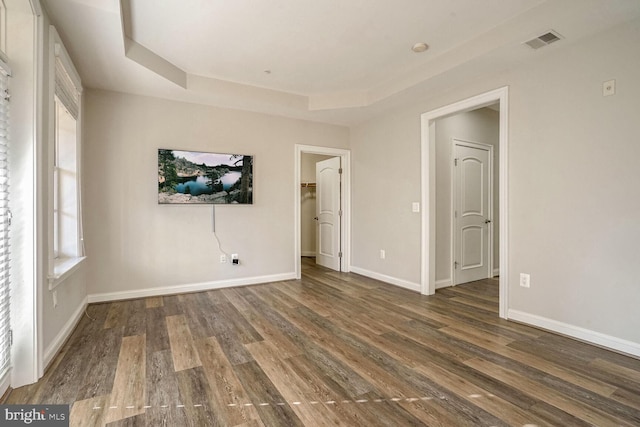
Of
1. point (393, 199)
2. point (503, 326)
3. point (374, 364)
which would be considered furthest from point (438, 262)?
point (374, 364)

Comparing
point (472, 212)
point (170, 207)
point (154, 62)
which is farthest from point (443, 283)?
point (154, 62)

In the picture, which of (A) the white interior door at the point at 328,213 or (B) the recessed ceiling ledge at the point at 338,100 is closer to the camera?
(B) the recessed ceiling ledge at the point at 338,100

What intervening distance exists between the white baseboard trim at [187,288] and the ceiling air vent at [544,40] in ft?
12.6

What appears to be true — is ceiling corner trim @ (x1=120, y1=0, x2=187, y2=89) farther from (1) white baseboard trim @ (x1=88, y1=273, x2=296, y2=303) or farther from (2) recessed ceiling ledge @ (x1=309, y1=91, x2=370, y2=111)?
(1) white baseboard trim @ (x1=88, y1=273, x2=296, y2=303)

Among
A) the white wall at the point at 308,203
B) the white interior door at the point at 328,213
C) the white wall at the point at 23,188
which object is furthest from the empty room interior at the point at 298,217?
the white wall at the point at 308,203

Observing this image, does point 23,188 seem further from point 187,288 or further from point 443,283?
point 443,283

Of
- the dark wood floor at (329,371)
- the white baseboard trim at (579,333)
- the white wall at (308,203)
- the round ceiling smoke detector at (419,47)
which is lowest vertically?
the dark wood floor at (329,371)

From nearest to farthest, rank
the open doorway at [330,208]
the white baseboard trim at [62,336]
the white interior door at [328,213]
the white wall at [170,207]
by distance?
the white baseboard trim at [62,336] < the white wall at [170,207] < the open doorway at [330,208] < the white interior door at [328,213]

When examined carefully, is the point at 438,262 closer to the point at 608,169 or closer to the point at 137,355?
the point at 608,169

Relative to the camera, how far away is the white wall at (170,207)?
3455mm

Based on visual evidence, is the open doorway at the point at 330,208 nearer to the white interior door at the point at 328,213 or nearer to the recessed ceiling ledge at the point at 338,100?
the white interior door at the point at 328,213

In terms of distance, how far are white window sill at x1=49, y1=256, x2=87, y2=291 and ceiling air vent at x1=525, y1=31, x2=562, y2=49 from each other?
4.11m

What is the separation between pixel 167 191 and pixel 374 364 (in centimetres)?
308

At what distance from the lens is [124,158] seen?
3.56m
